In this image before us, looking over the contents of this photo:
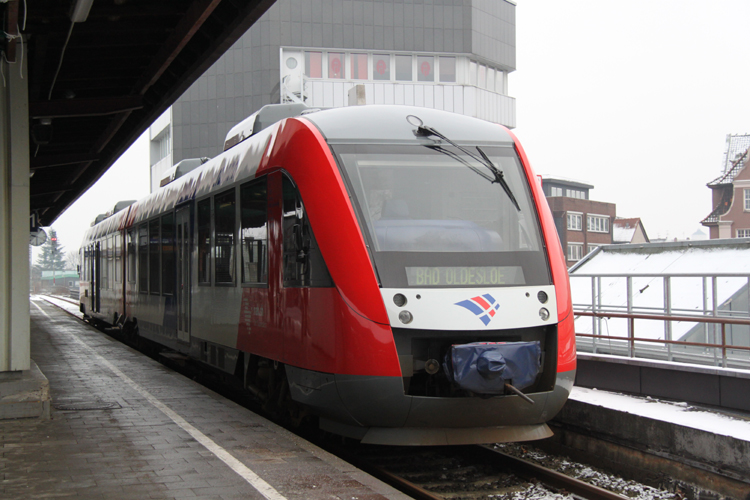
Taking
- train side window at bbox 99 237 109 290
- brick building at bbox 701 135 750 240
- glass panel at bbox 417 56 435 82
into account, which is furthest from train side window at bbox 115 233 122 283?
brick building at bbox 701 135 750 240

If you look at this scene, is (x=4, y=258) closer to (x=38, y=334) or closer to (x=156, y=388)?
(x=156, y=388)

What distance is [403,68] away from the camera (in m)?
41.9

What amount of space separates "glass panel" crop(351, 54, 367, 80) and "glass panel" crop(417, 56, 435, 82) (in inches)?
113

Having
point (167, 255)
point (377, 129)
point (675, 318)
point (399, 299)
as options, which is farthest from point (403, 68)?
point (399, 299)

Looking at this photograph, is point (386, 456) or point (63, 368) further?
point (63, 368)

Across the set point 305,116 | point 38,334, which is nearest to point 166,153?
point 38,334

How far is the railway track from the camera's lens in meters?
6.75

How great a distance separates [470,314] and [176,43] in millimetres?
5666

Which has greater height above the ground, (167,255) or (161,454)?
(167,255)

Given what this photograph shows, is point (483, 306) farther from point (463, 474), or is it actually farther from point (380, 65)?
point (380, 65)

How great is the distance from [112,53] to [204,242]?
3.09 meters

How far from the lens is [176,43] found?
9.96 metres

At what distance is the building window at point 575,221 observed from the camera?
66625mm

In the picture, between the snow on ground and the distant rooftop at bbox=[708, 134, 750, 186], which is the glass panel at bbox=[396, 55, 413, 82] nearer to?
the distant rooftop at bbox=[708, 134, 750, 186]
